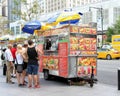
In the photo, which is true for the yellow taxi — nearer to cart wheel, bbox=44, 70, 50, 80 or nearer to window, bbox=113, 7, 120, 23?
cart wheel, bbox=44, 70, 50, 80

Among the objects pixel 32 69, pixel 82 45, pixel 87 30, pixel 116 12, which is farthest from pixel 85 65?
pixel 116 12

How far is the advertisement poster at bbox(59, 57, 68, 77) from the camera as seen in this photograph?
1325 cm

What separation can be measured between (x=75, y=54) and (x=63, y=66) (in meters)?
0.68

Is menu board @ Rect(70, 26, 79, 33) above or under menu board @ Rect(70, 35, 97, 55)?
above

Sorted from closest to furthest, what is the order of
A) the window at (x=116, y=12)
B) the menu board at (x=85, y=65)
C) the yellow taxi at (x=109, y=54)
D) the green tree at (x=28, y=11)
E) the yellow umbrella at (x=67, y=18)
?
the menu board at (x=85, y=65)
the yellow umbrella at (x=67, y=18)
the green tree at (x=28, y=11)
the yellow taxi at (x=109, y=54)
the window at (x=116, y=12)

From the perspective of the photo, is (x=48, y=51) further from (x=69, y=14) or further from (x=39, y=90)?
(x=39, y=90)

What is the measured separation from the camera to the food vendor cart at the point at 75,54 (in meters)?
13.2

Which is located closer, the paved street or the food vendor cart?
the food vendor cart

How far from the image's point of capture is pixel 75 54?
43.8ft

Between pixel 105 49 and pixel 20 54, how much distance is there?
2498cm

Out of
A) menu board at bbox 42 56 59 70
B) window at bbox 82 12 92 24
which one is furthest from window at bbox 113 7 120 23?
menu board at bbox 42 56 59 70

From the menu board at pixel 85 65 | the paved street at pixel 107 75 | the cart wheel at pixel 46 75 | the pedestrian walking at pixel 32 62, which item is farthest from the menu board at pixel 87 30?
the cart wheel at pixel 46 75

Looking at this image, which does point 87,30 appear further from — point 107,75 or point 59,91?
point 107,75

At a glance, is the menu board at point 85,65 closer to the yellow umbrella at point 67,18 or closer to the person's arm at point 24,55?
the yellow umbrella at point 67,18
